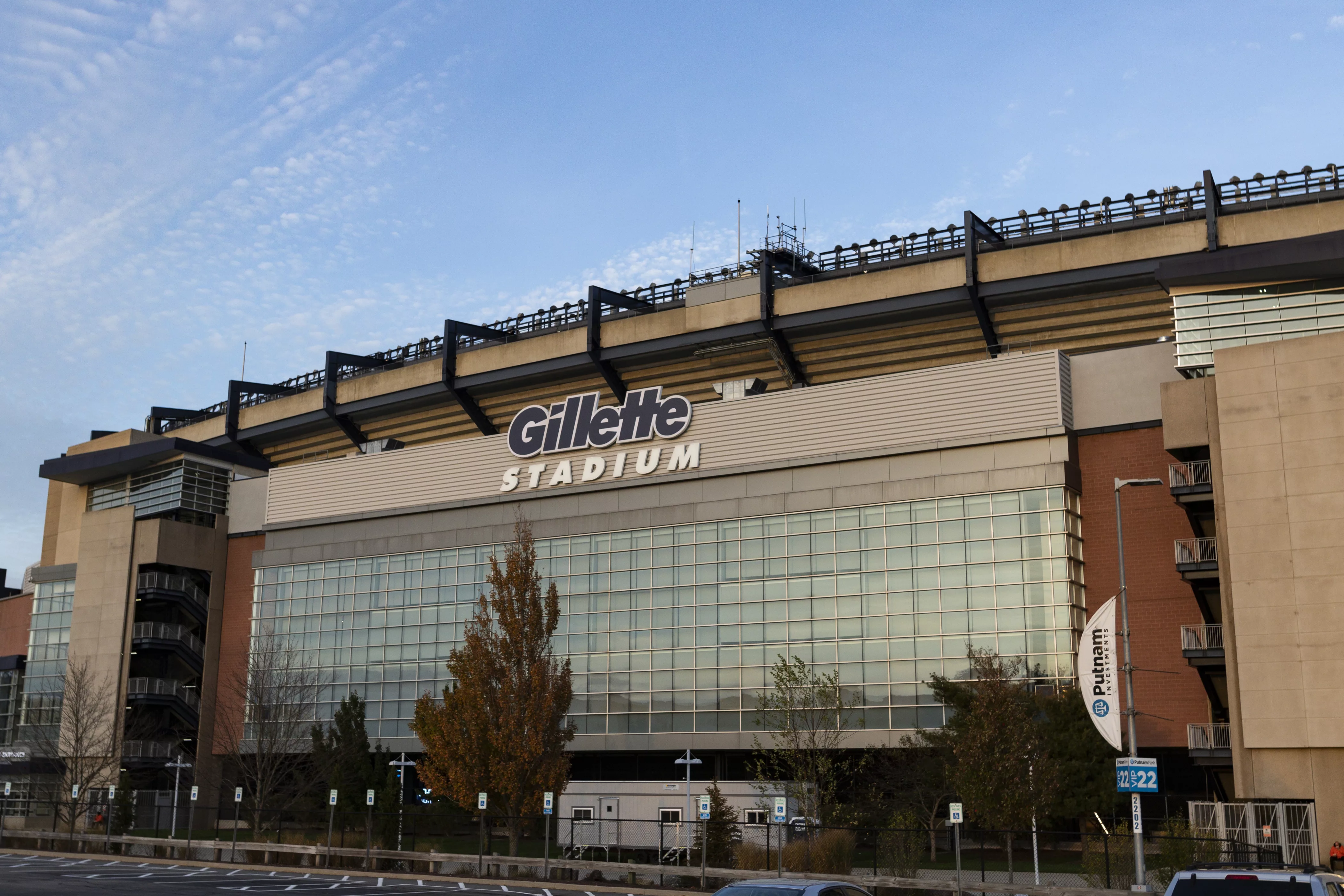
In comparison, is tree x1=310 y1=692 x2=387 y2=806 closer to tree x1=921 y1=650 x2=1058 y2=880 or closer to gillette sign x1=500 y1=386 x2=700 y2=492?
gillette sign x1=500 y1=386 x2=700 y2=492

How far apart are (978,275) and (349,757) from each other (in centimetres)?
3499

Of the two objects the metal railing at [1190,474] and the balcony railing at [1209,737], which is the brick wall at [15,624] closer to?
the metal railing at [1190,474]

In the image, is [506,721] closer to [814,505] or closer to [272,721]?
[814,505]

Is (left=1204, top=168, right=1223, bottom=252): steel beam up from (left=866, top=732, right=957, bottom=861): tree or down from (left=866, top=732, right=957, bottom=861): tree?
up

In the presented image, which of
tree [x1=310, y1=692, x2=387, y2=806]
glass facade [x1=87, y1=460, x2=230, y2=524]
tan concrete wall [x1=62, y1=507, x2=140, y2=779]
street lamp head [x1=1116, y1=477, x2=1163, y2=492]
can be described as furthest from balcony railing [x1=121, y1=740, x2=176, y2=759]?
street lamp head [x1=1116, y1=477, x2=1163, y2=492]

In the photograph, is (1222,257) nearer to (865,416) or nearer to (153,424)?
(865,416)

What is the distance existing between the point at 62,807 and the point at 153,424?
29.6 m

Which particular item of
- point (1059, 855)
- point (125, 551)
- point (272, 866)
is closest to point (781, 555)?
point (1059, 855)

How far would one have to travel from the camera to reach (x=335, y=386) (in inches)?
3061

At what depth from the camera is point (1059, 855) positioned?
47.7m

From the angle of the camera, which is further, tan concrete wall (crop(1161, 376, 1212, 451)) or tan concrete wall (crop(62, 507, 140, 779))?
tan concrete wall (crop(62, 507, 140, 779))

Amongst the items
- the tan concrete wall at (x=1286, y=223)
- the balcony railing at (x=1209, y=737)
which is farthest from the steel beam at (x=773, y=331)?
the balcony railing at (x=1209, y=737)

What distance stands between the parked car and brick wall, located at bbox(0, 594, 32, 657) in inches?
3320

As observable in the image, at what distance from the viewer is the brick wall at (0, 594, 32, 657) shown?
281 feet
